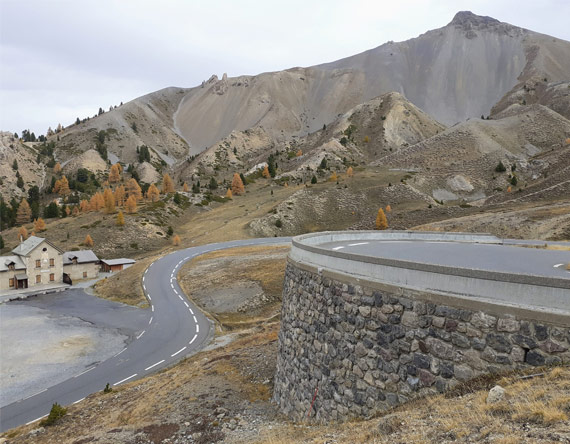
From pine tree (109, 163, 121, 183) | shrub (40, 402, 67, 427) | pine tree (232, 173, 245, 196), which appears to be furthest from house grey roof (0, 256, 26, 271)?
pine tree (109, 163, 121, 183)

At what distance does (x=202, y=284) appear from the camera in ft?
149

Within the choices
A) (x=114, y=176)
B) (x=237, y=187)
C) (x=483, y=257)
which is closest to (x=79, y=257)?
(x=237, y=187)

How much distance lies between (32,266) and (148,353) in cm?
4663

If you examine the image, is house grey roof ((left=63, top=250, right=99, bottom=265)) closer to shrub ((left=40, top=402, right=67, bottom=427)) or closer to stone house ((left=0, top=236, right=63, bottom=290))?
stone house ((left=0, top=236, right=63, bottom=290))

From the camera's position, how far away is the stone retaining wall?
769 cm

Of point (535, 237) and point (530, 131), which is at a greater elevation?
point (530, 131)

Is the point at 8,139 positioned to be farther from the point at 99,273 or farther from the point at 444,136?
the point at 444,136

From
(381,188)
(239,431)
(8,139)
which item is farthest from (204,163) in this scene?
(239,431)

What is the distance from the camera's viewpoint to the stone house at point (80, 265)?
67.8 m

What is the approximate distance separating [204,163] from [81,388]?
169803 millimetres

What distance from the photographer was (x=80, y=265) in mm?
68812

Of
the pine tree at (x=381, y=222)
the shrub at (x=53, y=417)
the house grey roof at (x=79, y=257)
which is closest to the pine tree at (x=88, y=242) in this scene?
the house grey roof at (x=79, y=257)

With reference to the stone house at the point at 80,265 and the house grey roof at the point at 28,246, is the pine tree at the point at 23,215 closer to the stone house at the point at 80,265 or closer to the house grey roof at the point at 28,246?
the house grey roof at the point at 28,246

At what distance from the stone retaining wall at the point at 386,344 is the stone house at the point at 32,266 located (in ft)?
213
